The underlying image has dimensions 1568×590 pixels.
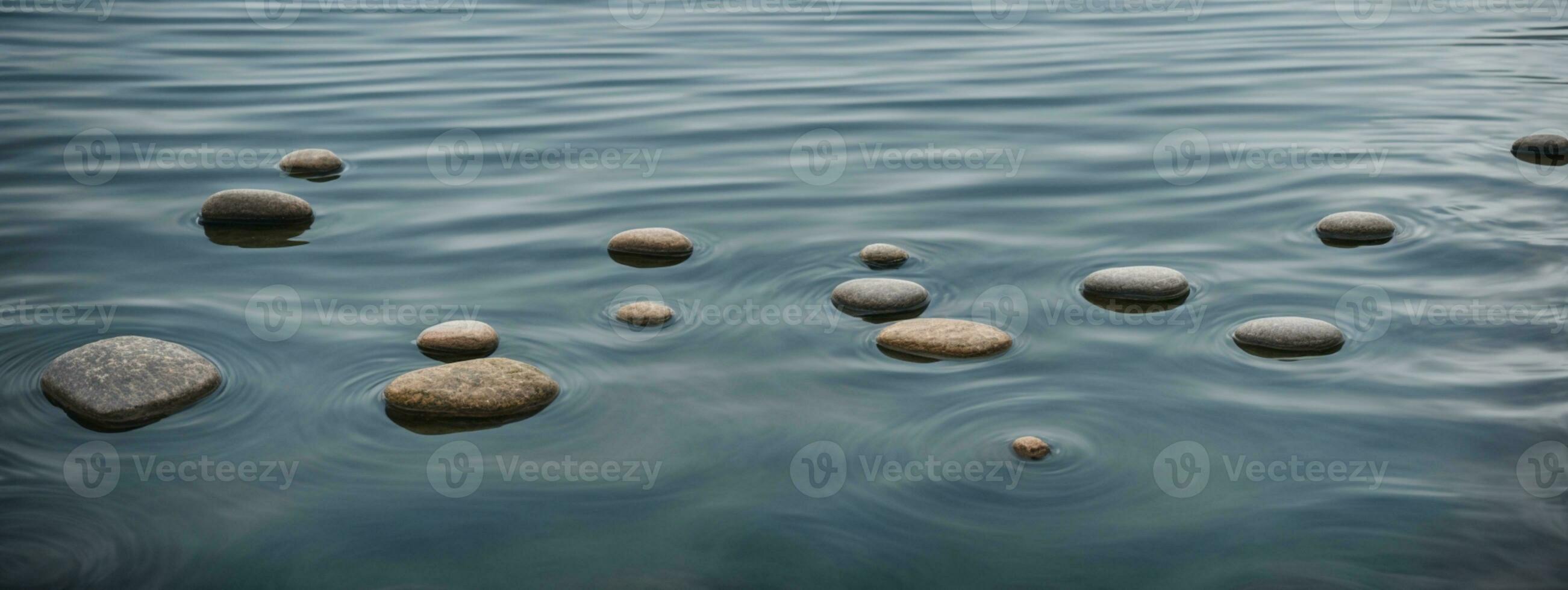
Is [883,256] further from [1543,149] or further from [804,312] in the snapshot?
[1543,149]

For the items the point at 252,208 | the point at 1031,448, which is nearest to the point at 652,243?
the point at 252,208

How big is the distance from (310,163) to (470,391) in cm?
274

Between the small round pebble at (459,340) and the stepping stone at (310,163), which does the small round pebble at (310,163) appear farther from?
the small round pebble at (459,340)

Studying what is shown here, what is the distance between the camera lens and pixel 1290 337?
12.8ft

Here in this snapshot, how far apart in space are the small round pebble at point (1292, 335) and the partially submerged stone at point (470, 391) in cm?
226

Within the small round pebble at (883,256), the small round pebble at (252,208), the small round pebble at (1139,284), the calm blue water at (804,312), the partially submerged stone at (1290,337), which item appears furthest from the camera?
the small round pebble at (252,208)

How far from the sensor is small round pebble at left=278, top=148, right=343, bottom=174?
227 inches

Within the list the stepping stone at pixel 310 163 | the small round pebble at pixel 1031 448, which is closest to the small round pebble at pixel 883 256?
the small round pebble at pixel 1031 448

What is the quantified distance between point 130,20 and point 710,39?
14.5ft

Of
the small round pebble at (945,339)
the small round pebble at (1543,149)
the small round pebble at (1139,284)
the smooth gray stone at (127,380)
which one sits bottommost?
the smooth gray stone at (127,380)

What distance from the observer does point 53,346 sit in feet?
13.1

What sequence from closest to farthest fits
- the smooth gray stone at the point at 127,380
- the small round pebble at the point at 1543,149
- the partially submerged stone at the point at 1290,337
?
the smooth gray stone at the point at 127,380
the partially submerged stone at the point at 1290,337
the small round pebble at the point at 1543,149

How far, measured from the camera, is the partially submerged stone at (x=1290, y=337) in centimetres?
389

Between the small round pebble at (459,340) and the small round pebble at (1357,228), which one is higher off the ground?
the small round pebble at (1357,228)
